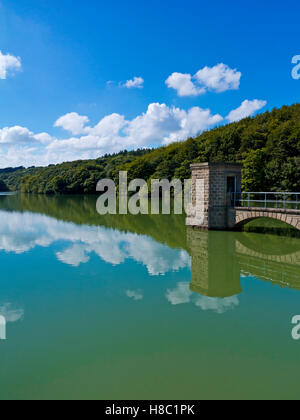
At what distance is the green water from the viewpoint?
455 centimetres

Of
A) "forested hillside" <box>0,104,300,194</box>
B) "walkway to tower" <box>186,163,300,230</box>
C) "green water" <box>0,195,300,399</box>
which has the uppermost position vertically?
"forested hillside" <box>0,104,300,194</box>

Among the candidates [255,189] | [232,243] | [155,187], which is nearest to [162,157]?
[155,187]

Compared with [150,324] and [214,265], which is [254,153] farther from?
[150,324]

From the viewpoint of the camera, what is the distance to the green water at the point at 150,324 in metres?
4.55

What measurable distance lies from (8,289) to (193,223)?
12.8 metres

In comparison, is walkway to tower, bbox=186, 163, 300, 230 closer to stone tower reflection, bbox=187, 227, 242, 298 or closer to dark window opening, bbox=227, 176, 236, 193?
dark window opening, bbox=227, 176, 236, 193

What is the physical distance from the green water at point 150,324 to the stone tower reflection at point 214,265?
61 mm

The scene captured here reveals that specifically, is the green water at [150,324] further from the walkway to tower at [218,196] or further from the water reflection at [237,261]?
the walkway to tower at [218,196]

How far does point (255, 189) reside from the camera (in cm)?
3834

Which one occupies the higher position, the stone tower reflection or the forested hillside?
the forested hillside

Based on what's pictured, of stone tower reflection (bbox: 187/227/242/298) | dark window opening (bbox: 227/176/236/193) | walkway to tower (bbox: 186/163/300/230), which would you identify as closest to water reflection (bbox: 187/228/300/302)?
stone tower reflection (bbox: 187/227/242/298)

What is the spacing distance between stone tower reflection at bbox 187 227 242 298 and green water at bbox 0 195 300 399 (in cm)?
6

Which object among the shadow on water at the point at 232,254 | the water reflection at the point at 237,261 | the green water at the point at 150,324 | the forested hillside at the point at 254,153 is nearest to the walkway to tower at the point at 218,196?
the shadow on water at the point at 232,254
